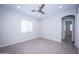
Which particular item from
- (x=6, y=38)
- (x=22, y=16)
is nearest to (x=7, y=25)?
(x=6, y=38)

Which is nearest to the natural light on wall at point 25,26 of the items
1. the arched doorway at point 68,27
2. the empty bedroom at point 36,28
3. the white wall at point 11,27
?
the empty bedroom at point 36,28

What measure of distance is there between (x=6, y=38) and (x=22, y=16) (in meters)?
1.58

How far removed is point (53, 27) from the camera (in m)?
4.33

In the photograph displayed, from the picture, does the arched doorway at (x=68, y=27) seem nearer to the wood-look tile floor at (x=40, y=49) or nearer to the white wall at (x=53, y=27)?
the white wall at (x=53, y=27)

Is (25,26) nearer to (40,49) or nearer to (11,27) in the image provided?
(11,27)

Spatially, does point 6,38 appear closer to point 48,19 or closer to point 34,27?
point 34,27

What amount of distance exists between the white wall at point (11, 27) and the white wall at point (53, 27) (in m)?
1.17

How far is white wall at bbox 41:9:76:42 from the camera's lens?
3.94 m

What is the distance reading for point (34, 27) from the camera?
185 inches

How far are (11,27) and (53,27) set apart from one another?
2.57 m

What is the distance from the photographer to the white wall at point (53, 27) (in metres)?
3.94
